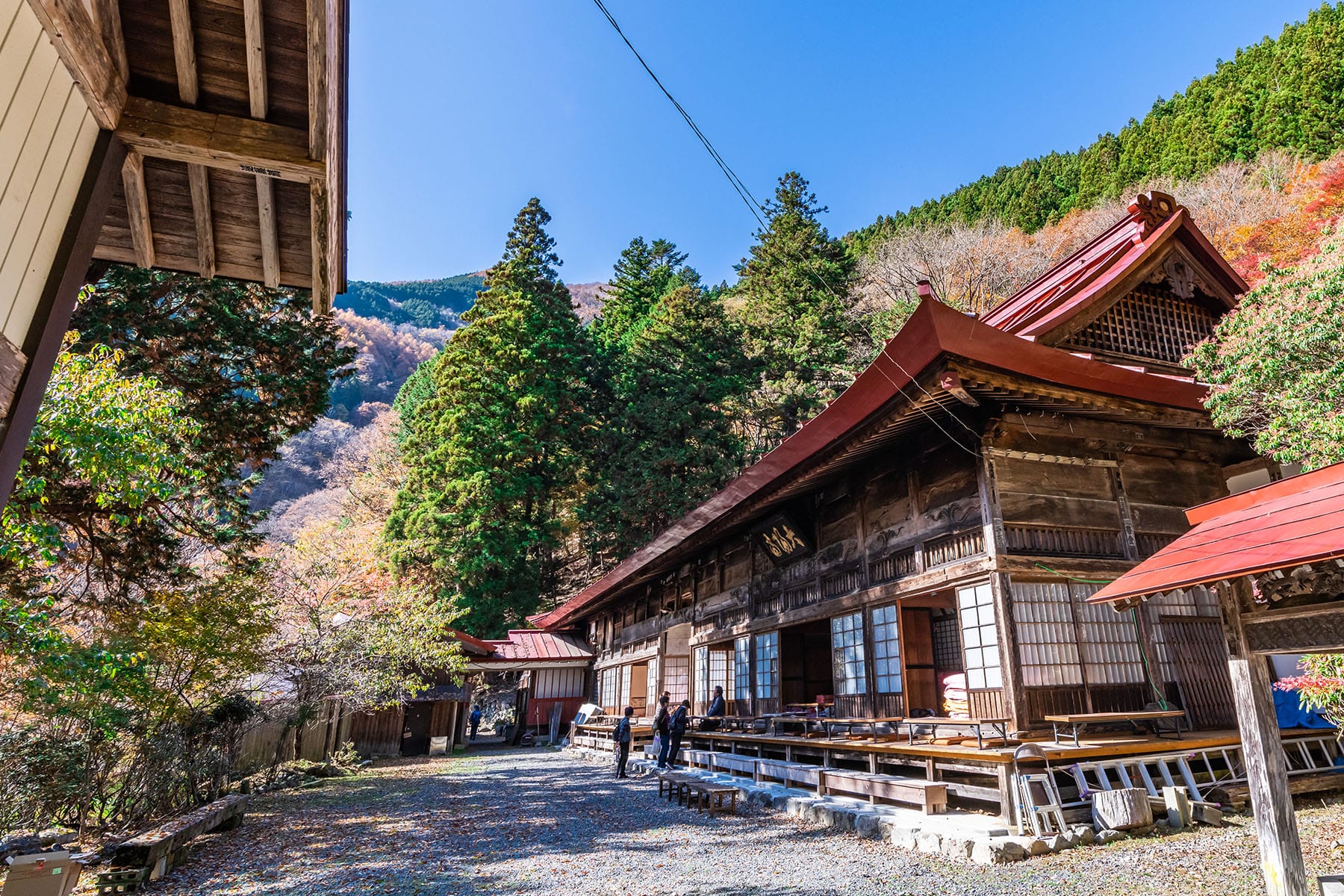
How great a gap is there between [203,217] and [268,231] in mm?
298

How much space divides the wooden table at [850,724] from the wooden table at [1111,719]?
1720 millimetres

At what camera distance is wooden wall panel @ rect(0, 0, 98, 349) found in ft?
7.59

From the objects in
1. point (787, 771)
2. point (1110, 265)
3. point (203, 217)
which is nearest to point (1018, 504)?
point (1110, 265)

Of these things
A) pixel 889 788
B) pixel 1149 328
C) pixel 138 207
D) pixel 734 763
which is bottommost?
pixel 734 763

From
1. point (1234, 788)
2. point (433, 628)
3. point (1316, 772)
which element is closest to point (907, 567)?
point (1234, 788)

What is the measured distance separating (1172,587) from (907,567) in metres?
4.96

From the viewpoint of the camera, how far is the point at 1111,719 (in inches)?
278

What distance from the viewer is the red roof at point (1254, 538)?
3.65 metres

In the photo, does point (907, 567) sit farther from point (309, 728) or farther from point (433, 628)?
point (309, 728)

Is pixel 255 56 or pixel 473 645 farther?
pixel 473 645

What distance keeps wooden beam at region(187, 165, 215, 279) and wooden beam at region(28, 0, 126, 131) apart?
41 centimetres

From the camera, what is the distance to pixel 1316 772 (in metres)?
7.05

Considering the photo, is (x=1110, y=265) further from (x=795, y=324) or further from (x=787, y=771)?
(x=795, y=324)

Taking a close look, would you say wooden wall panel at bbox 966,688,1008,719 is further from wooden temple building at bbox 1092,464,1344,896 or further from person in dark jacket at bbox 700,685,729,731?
person in dark jacket at bbox 700,685,729,731
